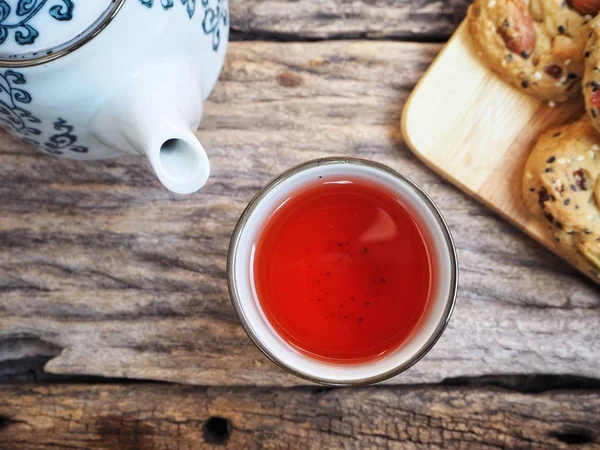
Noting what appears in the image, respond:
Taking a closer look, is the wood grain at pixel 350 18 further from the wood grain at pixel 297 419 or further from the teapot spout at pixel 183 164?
the wood grain at pixel 297 419

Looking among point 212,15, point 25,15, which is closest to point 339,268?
point 212,15

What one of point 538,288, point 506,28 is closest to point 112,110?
point 506,28

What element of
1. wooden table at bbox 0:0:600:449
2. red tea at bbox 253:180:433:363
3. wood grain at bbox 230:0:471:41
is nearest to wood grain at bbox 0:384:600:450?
wooden table at bbox 0:0:600:449

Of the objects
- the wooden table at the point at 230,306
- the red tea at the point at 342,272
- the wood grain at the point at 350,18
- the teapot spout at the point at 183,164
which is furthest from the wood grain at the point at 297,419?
the wood grain at the point at 350,18

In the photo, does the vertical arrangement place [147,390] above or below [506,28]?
below

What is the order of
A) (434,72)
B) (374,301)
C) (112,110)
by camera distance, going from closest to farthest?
(112,110), (374,301), (434,72)

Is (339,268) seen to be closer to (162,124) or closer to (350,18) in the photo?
(162,124)

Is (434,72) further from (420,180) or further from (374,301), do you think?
(374,301)

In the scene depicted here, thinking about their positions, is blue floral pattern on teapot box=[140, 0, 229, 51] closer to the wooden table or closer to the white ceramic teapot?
the white ceramic teapot
